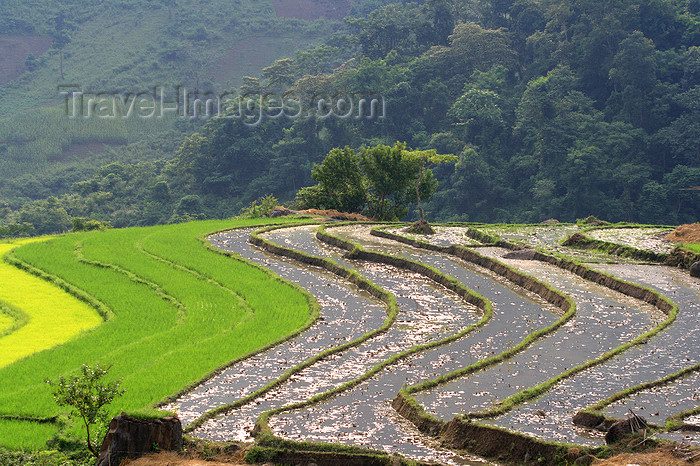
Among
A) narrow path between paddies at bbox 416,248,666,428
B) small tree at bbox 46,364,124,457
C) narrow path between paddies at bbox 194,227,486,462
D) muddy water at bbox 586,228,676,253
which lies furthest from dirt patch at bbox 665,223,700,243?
small tree at bbox 46,364,124,457

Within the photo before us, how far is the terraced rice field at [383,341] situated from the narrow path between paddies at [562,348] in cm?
5

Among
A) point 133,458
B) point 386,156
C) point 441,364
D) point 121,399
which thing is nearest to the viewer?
point 133,458

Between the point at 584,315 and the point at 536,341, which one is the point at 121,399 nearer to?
the point at 536,341

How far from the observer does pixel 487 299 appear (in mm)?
18125

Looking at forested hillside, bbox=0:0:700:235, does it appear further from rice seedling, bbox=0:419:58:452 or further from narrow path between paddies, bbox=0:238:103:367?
rice seedling, bbox=0:419:58:452

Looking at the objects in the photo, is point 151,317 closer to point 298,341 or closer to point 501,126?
point 298,341

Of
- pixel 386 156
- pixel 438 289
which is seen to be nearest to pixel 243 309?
pixel 438 289

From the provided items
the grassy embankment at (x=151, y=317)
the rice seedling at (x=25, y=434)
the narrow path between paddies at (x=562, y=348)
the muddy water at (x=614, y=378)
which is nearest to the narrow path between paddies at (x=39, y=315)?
the grassy embankment at (x=151, y=317)

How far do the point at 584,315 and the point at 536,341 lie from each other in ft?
7.81

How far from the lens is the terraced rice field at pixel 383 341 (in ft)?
34.9

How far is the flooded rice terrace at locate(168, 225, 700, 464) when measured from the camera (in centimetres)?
1047

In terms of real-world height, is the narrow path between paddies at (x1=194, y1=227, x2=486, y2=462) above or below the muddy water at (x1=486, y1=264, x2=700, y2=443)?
below

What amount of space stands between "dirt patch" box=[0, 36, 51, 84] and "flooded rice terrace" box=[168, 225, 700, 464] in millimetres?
69431

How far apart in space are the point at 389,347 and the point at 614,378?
4185 mm
